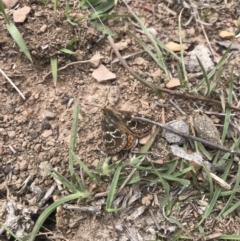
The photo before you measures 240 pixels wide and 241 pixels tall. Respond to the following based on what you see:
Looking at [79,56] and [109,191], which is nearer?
[109,191]

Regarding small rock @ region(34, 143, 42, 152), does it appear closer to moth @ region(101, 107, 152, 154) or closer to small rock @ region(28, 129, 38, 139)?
small rock @ region(28, 129, 38, 139)

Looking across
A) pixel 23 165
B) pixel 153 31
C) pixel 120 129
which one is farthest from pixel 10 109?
pixel 153 31

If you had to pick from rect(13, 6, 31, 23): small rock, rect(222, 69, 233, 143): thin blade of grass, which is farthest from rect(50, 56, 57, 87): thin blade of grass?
rect(222, 69, 233, 143): thin blade of grass

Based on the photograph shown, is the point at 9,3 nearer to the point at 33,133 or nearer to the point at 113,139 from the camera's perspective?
the point at 33,133

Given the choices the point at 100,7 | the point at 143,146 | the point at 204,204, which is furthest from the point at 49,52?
the point at 204,204

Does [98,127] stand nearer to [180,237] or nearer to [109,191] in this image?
[109,191]

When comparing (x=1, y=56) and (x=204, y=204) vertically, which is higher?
(x=1, y=56)
